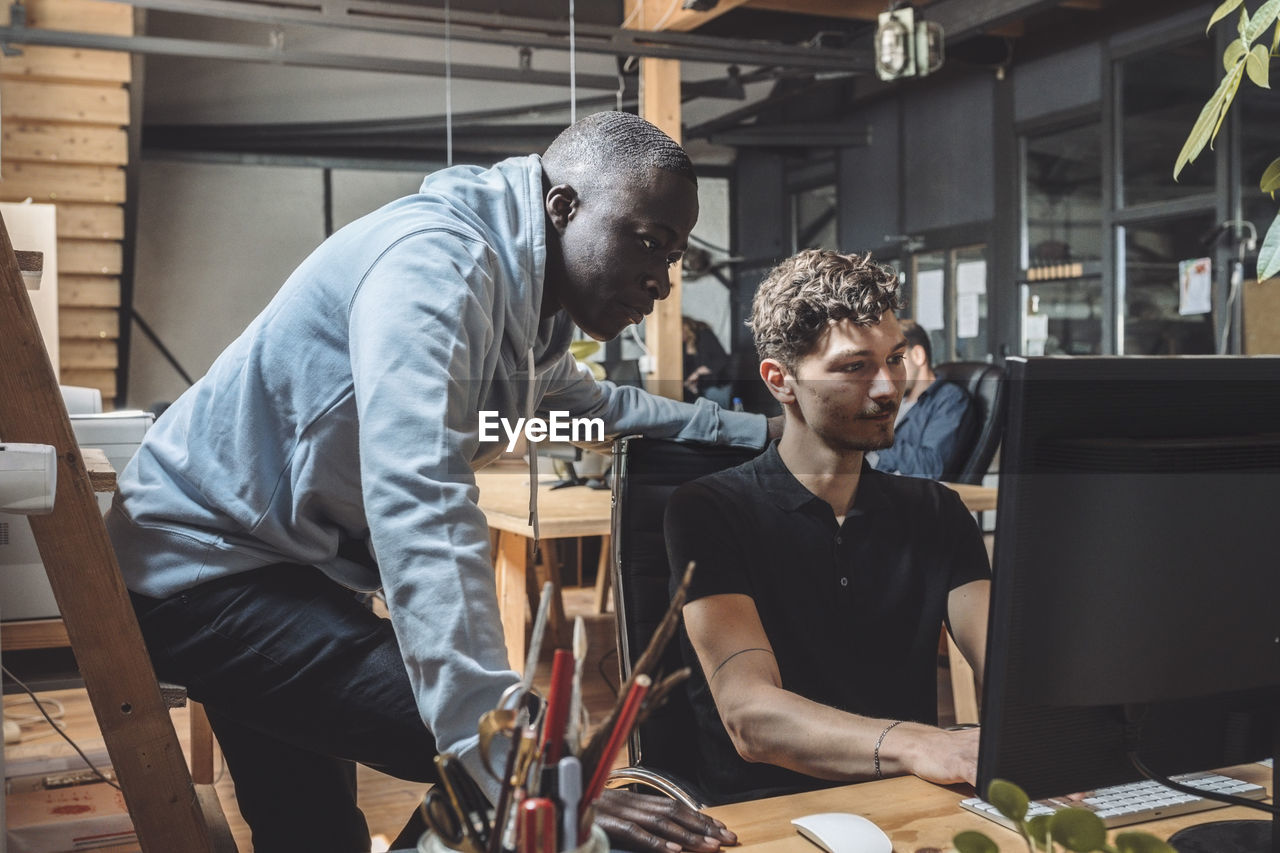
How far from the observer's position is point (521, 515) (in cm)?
247

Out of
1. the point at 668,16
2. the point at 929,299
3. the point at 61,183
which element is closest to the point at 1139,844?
the point at 668,16

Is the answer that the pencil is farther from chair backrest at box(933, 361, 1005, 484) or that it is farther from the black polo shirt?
chair backrest at box(933, 361, 1005, 484)

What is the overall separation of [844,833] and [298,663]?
2.05ft

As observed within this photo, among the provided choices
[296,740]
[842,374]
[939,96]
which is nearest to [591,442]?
[842,374]

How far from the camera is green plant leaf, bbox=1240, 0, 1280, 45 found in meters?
1.09

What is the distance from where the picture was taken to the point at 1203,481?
0.79 metres

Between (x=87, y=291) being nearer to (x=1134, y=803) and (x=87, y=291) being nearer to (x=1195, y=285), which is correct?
(x=1195, y=285)

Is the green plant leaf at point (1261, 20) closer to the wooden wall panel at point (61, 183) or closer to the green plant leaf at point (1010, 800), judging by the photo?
the green plant leaf at point (1010, 800)

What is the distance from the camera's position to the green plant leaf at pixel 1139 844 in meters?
0.56

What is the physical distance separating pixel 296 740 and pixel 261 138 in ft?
25.2

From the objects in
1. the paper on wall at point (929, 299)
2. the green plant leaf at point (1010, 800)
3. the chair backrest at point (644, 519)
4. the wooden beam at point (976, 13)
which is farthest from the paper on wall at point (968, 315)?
the green plant leaf at point (1010, 800)

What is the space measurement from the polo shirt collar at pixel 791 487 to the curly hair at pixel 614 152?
0.42 metres

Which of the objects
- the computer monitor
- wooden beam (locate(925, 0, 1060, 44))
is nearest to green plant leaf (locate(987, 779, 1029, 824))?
the computer monitor

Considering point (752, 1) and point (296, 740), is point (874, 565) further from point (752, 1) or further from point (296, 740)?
point (752, 1)
